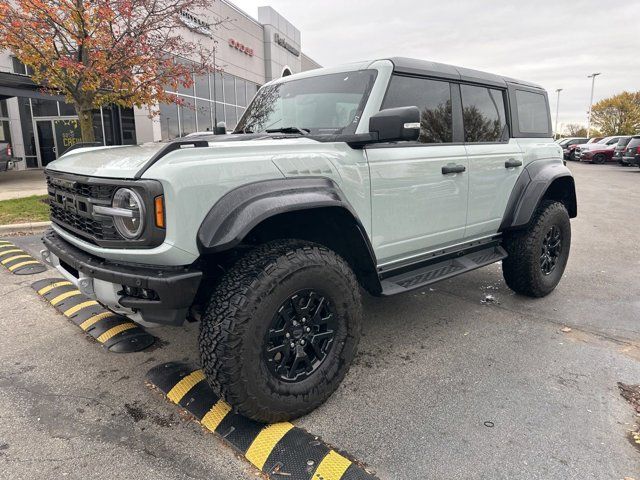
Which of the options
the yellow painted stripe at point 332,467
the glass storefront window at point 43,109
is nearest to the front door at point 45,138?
the glass storefront window at point 43,109

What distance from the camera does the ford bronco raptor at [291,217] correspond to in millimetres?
2223

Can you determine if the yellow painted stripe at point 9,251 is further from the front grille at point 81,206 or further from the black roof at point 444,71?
the black roof at point 444,71

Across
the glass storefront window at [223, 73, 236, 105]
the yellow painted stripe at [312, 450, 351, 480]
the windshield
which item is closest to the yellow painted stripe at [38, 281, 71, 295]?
the windshield

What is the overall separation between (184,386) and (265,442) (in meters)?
0.75

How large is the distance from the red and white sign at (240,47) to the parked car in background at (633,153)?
63.5 feet

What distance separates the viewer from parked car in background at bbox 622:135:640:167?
21208 millimetres

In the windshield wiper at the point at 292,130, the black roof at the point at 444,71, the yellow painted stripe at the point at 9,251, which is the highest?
the black roof at the point at 444,71

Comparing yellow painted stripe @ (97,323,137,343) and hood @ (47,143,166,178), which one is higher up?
hood @ (47,143,166,178)

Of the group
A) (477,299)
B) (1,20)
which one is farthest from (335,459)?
(1,20)

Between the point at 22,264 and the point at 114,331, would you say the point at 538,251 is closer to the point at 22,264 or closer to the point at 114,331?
the point at 114,331

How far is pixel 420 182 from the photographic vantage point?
3.25 meters

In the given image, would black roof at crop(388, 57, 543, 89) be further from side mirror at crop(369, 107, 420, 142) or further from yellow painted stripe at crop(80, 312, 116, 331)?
yellow painted stripe at crop(80, 312, 116, 331)

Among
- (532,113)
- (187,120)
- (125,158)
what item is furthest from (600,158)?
(125,158)

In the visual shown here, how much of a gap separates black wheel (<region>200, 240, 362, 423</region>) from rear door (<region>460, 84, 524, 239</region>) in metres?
1.61
